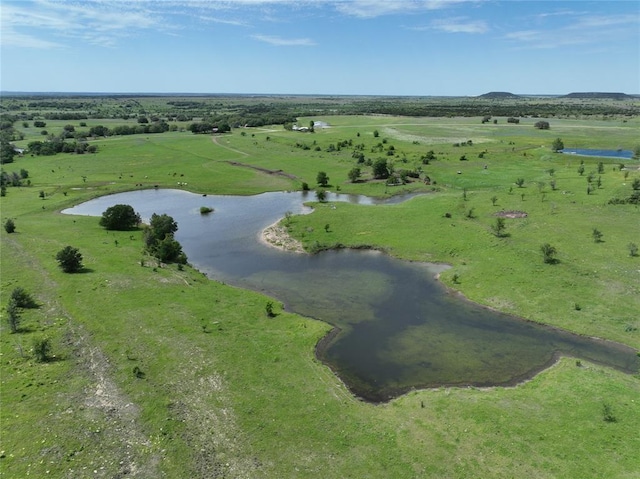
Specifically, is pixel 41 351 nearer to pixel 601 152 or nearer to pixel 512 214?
pixel 512 214

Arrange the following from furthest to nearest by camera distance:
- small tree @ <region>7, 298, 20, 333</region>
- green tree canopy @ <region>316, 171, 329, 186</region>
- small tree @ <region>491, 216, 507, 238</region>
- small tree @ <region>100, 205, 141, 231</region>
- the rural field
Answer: green tree canopy @ <region>316, 171, 329, 186</region> → small tree @ <region>100, 205, 141, 231</region> → small tree @ <region>491, 216, 507, 238</region> → small tree @ <region>7, 298, 20, 333</region> → the rural field

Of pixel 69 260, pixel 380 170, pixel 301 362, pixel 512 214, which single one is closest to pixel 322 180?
pixel 380 170

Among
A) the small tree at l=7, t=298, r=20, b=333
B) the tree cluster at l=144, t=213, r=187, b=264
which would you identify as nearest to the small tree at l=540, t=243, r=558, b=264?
the tree cluster at l=144, t=213, r=187, b=264

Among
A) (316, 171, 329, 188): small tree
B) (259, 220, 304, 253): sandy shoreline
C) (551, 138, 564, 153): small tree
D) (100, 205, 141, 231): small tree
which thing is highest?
(551, 138, 564, 153): small tree

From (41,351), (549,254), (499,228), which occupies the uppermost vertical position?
(499,228)

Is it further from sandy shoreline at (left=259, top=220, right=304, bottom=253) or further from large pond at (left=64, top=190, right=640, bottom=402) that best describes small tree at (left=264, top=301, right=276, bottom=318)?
sandy shoreline at (left=259, top=220, right=304, bottom=253)

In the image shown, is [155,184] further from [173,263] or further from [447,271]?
[447,271]

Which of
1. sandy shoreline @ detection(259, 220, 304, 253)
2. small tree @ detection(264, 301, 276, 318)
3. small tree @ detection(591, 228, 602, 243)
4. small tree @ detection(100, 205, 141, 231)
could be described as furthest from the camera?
small tree @ detection(100, 205, 141, 231)

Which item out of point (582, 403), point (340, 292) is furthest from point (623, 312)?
point (340, 292)
